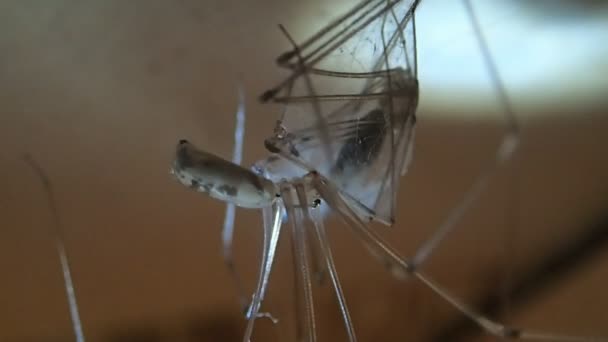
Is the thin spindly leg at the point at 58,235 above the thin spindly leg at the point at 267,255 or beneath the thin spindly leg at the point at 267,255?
above

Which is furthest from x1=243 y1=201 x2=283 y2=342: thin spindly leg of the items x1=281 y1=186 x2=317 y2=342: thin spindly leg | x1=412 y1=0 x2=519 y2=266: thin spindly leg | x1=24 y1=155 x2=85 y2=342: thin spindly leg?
x1=24 y1=155 x2=85 y2=342: thin spindly leg

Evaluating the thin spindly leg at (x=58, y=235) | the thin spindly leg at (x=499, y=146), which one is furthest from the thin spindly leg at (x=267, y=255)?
the thin spindly leg at (x=58, y=235)

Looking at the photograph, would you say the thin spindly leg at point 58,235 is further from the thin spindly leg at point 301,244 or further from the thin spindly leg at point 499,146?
the thin spindly leg at point 499,146

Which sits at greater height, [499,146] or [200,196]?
[499,146]

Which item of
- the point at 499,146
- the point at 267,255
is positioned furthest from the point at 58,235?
the point at 499,146

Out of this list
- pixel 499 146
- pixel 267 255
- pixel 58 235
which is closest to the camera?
pixel 267 255

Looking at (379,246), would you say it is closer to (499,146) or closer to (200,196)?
(200,196)

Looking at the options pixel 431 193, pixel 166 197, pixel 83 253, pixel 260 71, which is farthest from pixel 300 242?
pixel 431 193
